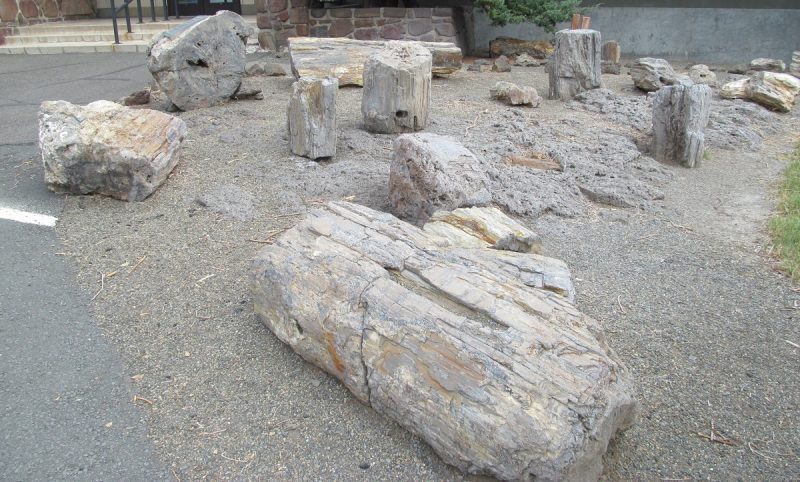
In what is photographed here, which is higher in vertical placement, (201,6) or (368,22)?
(201,6)

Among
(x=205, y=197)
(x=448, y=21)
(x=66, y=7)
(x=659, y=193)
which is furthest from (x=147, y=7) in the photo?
(x=659, y=193)

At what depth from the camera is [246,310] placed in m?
3.01

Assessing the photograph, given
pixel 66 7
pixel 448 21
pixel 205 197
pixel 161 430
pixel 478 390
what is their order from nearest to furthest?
pixel 478 390 < pixel 161 430 < pixel 205 197 < pixel 448 21 < pixel 66 7

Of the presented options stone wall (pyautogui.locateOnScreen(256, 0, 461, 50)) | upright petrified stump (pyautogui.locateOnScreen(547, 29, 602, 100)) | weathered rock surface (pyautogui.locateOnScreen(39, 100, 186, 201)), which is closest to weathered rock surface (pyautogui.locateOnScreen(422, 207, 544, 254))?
weathered rock surface (pyautogui.locateOnScreen(39, 100, 186, 201))

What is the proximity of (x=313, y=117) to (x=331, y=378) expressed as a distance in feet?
8.87

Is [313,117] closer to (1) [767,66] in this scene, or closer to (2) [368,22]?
(2) [368,22]

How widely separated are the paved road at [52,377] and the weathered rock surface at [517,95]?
4.68 metres

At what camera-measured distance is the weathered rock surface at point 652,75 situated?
7531mm

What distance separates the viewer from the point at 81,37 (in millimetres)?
11609

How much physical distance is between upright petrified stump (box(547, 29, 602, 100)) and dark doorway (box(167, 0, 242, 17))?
330 inches

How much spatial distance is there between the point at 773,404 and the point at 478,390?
4.46ft

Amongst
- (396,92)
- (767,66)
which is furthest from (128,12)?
(767,66)

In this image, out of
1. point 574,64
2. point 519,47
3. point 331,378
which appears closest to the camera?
point 331,378

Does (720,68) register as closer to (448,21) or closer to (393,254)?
(448,21)
